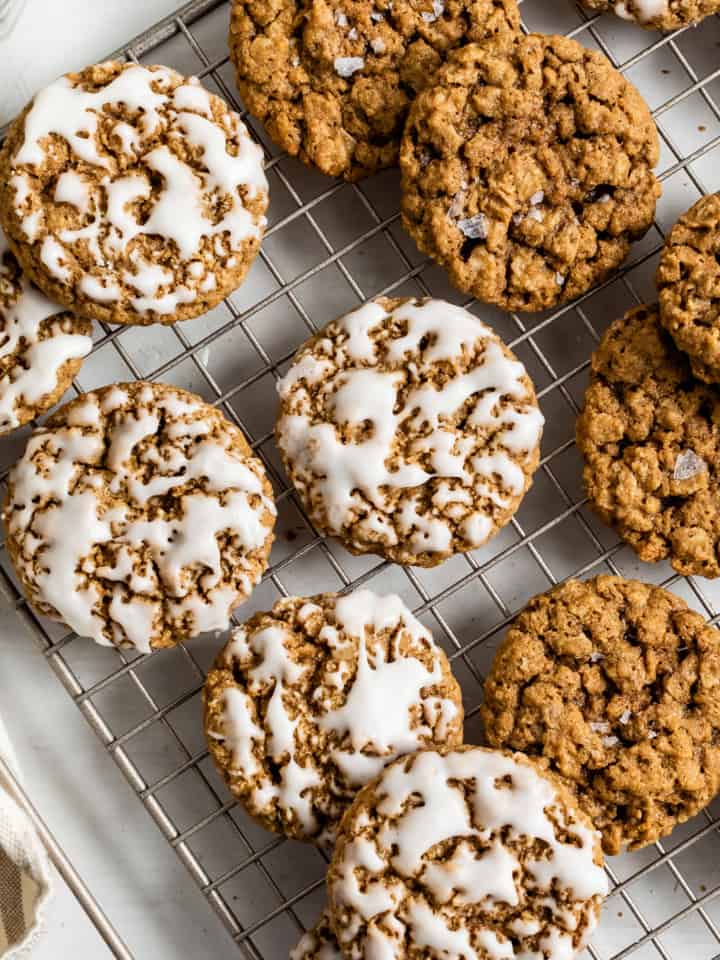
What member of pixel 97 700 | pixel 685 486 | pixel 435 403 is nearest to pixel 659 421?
pixel 685 486

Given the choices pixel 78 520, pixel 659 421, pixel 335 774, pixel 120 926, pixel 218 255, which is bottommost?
pixel 120 926

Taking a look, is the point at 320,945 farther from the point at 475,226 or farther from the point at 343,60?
the point at 343,60

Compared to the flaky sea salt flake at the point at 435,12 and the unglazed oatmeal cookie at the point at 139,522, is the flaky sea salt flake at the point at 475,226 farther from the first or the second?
the unglazed oatmeal cookie at the point at 139,522

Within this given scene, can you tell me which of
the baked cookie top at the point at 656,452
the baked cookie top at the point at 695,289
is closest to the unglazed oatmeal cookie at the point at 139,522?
the baked cookie top at the point at 656,452

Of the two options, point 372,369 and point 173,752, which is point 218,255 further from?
point 173,752

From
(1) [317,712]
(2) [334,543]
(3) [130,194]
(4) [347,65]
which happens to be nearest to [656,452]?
(2) [334,543]
